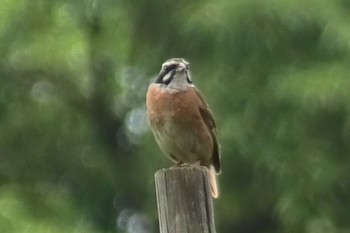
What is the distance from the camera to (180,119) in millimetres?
5082

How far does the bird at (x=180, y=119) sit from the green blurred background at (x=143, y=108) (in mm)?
1797

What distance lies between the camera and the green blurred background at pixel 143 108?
24.0 ft

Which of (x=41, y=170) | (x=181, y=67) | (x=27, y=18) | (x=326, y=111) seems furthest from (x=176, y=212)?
(x=41, y=170)

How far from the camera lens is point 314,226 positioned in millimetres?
7664

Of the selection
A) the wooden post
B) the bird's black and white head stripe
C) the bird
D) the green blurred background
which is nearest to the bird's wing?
the bird

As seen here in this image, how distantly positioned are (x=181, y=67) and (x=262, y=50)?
2.50 meters

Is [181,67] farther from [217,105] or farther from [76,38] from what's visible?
[76,38]

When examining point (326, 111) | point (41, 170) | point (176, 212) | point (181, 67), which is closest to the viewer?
point (176, 212)

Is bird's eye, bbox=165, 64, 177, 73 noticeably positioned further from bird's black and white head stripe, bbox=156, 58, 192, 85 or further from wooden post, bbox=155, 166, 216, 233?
wooden post, bbox=155, 166, 216, 233

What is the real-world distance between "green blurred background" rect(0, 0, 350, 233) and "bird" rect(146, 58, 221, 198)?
1.80 meters

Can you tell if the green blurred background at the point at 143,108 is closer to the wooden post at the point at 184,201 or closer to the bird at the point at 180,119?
the bird at the point at 180,119

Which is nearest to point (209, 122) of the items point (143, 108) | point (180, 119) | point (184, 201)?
point (180, 119)

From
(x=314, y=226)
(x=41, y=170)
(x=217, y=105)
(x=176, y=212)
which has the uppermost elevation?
(x=41, y=170)

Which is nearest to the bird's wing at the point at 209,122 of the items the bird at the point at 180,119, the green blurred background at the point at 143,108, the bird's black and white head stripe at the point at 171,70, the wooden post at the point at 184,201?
the bird at the point at 180,119
